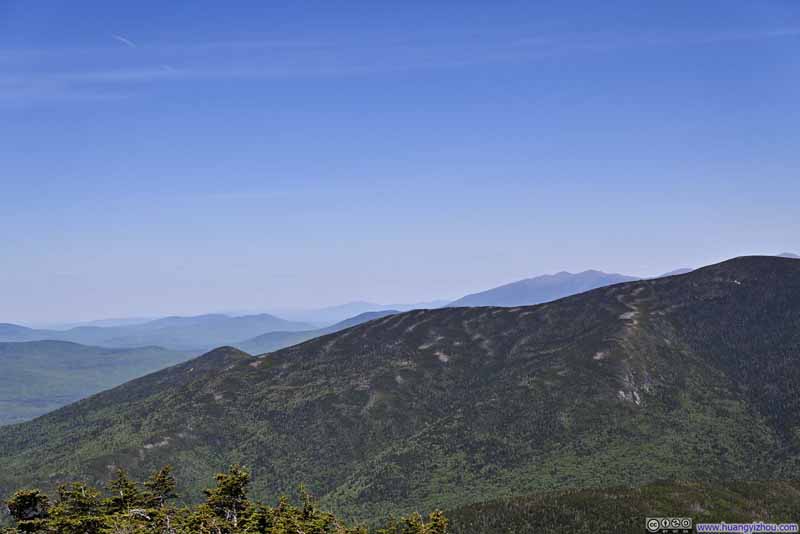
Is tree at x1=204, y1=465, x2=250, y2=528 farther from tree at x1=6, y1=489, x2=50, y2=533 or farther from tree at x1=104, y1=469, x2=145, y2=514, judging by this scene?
tree at x1=6, y1=489, x2=50, y2=533

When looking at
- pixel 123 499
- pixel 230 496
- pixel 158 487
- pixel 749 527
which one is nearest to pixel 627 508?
pixel 749 527

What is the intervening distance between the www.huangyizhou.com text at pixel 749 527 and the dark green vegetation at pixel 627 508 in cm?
492

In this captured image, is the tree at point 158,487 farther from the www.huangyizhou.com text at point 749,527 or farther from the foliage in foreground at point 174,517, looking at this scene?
the www.huangyizhou.com text at point 749,527

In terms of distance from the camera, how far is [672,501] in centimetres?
15938

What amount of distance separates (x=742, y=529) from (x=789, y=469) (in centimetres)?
6756

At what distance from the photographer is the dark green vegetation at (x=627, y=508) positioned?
14862 centimetres

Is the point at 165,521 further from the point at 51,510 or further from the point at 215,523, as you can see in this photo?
the point at 51,510

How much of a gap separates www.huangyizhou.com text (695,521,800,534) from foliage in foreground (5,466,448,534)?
122 m

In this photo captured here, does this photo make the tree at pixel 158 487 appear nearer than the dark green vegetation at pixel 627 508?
Yes

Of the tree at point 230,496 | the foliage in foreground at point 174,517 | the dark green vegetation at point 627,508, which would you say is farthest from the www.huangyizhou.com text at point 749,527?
the tree at point 230,496

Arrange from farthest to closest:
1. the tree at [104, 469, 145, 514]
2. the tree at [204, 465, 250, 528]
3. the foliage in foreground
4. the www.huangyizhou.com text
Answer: the www.huangyizhou.com text
the tree at [104, 469, 145, 514]
the tree at [204, 465, 250, 528]
the foliage in foreground

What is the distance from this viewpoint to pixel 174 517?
5516cm

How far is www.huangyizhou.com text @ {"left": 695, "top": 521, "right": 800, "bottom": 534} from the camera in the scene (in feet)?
459

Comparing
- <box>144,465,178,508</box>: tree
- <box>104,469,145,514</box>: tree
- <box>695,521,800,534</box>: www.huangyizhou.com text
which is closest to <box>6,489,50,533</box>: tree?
<box>104,469,145,514</box>: tree
